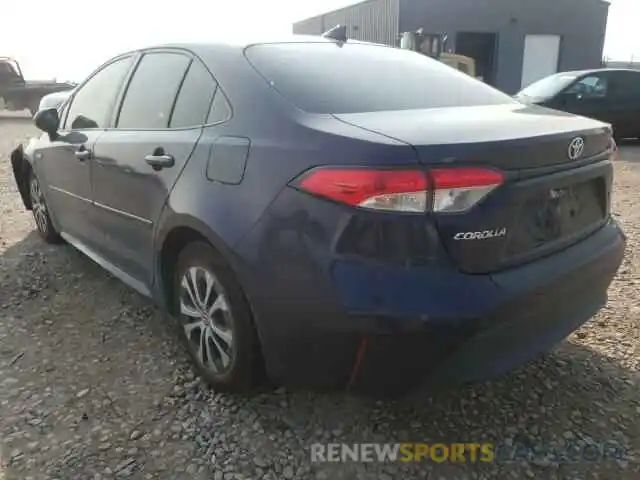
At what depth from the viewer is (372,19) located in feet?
86.9

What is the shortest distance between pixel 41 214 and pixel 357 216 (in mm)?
3596

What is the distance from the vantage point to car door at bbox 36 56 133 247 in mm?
3299

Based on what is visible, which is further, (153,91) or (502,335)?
(153,91)

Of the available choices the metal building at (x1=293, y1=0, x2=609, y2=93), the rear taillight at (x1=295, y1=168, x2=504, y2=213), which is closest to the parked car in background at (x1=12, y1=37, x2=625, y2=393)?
the rear taillight at (x1=295, y1=168, x2=504, y2=213)

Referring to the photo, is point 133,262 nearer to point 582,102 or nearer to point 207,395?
point 207,395

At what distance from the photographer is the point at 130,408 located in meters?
2.46

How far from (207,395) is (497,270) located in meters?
1.41

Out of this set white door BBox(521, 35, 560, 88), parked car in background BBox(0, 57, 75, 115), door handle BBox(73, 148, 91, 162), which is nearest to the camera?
door handle BBox(73, 148, 91, 162)

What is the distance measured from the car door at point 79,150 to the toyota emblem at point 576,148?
2363mm

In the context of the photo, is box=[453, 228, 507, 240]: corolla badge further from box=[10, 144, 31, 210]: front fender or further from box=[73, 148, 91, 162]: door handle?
box=[10, 144, 31, 210]: front fender

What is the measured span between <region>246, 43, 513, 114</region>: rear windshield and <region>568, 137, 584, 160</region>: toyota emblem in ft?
1.74

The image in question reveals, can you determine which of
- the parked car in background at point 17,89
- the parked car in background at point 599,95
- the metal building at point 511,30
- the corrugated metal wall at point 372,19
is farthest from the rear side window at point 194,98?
the metal building at point 511,30

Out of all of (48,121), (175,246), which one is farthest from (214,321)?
(48,121)

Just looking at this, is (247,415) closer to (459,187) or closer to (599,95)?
(459,187)
